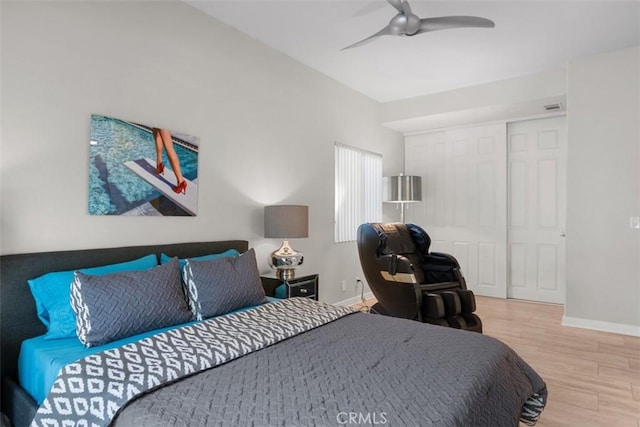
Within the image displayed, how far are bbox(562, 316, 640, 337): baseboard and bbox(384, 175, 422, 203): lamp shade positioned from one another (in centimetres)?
226

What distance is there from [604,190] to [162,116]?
4.21 meters

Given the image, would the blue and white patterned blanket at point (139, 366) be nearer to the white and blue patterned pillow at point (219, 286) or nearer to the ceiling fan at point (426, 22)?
the white and blue patterned pillow at point (219, 286)

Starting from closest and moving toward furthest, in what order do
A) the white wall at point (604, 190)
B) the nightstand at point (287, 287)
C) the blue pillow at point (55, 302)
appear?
the blue pillow at point (55, 302) < the nightstand at point (287, 287) < the white wall at point (604, 190)

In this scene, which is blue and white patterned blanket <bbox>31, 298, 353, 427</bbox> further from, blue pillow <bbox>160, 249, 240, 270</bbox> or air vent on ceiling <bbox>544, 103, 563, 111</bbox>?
air vent on ceiling <bbox>544, 103, 563, 111</bbox>

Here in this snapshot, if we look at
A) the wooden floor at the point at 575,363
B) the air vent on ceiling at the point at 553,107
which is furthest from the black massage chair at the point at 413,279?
the air vent on ceiling at the point at 553,107

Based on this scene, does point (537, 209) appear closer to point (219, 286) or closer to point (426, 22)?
point (426, 22)

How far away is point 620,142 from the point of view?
376 cm

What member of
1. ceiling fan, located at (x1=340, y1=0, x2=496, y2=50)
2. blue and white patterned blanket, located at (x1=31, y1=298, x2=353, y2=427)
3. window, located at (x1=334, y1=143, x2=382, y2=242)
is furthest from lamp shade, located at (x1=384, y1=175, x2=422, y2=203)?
blue and white patterned blanket, located at (x1=31, y1=298, x2=353, y2=427)

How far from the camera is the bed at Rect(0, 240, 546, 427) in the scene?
3.86ft

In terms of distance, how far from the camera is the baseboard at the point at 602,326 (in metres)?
3.72

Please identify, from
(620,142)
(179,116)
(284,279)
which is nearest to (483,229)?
(620,142)

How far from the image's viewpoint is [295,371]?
4.76 feet

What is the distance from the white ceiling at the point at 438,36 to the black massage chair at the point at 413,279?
1.75m

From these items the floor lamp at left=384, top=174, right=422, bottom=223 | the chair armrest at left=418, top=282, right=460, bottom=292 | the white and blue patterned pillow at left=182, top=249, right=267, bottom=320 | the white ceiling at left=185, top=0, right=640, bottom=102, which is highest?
the white ceiling at left=185, top=0, right=640, bottom=102
